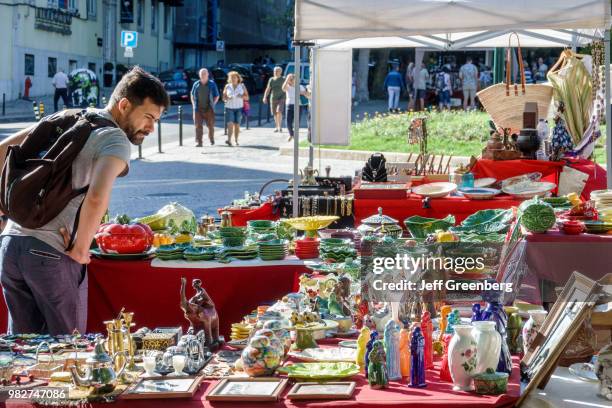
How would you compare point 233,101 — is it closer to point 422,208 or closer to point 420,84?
point 420,84

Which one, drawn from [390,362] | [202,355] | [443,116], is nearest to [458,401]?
[390,362]

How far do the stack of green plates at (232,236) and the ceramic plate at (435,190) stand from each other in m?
2.54

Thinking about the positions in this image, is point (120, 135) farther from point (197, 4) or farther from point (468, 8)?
point (197, 4)

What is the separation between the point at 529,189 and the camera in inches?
347

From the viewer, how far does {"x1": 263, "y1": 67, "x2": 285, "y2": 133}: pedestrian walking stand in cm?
2427

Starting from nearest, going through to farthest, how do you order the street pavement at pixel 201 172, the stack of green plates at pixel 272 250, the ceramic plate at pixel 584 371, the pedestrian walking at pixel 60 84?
1. the ceramic plate at pixel 584 371
2. the stack of green plates at pixel 272 250
3. the street pavement at pixel 201 172
4. the pedestrian walking at pixel 60 84

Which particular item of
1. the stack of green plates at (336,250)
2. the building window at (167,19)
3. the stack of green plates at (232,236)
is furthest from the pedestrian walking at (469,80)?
the building window at (167,19)

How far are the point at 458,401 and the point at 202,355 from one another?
1.06 meters

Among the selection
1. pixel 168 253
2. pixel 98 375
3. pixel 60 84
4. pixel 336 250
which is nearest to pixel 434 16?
pixel 336 250

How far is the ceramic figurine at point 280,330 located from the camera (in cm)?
402

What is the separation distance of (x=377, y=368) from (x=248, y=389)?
1.50 ft

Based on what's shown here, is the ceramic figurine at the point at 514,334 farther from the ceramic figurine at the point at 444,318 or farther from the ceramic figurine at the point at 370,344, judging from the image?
the ceramic figurine at the point at 370,344

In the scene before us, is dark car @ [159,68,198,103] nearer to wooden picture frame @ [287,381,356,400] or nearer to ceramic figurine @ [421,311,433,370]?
ceramic figurine @ [421,311,433,370]

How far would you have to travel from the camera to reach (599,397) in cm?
390
